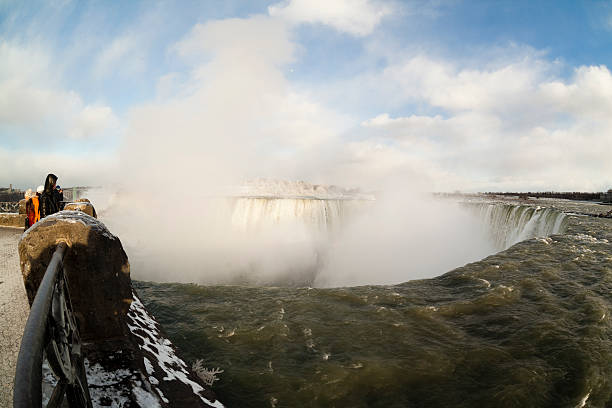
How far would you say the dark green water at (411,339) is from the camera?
4.27 metres

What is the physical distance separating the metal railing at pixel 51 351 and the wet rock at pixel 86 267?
117cm

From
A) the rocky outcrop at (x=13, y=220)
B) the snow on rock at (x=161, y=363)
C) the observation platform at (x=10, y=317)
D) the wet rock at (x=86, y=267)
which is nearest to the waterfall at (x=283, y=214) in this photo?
the rocky outcrop at (x=13, y=220)

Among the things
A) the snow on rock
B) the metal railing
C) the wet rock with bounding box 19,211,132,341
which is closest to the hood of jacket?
the snow on rock

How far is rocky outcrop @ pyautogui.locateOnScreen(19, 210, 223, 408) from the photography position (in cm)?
280

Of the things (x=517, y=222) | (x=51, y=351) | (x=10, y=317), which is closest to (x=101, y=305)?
(x=10, y=317)

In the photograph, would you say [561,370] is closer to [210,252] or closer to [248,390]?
[248,390]

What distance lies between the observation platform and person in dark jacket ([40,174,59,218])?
3.81 ft

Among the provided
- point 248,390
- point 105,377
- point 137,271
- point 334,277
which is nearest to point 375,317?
point 248,390

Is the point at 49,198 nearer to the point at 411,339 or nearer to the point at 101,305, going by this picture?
the point at 101,305

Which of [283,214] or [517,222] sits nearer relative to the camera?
[517,222]

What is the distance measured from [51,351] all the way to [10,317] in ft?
12.5

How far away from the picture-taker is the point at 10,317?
4.00 meters

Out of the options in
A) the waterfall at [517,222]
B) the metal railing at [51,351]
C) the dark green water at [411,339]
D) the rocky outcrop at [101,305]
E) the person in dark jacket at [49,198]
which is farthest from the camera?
the waterfall at [517,222]

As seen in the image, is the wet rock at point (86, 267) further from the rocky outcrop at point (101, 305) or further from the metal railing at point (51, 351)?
the metal railing at point (51, 351)
